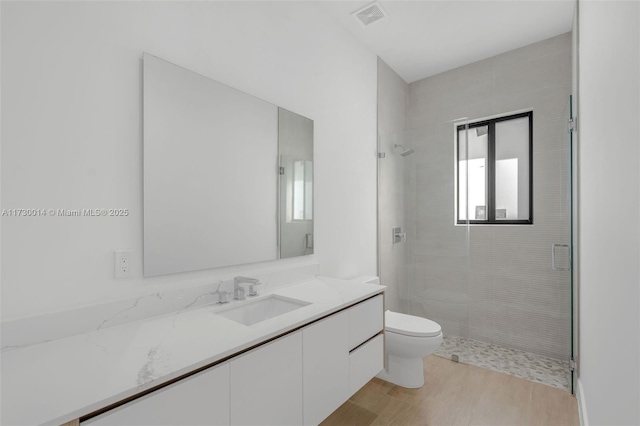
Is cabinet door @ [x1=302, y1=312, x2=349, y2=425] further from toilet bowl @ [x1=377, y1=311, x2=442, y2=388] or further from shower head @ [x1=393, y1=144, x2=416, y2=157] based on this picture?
shower head @ [x1=393, y1=144, x2=416, y2=157]

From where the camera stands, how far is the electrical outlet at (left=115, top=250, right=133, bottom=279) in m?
1.25

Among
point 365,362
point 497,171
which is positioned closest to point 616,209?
point 365,362

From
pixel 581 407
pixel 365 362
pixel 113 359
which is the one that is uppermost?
pixel 113 359

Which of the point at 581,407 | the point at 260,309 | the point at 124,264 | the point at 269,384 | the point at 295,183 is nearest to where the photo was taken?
the point at 269,384

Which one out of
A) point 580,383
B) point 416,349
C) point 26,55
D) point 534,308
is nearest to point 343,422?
point 416,349

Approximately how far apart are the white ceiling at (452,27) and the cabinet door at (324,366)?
7.36ft

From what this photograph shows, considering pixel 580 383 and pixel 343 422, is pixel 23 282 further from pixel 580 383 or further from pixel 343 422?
pixel 580 383

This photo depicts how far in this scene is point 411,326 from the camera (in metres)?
2.28

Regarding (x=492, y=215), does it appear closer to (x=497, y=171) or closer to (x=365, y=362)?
(x=497, y=171)

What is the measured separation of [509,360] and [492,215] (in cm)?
130

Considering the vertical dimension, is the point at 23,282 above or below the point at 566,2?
below

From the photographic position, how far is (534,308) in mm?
2809

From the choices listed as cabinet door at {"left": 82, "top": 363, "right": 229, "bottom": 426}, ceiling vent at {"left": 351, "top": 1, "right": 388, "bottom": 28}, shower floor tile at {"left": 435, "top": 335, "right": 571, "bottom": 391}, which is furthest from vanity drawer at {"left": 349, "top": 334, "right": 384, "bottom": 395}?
ceiling vent at {"left": 351, "top": 1, "right": 388, "bottom": 28}

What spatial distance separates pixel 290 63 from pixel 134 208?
1.35 metres
